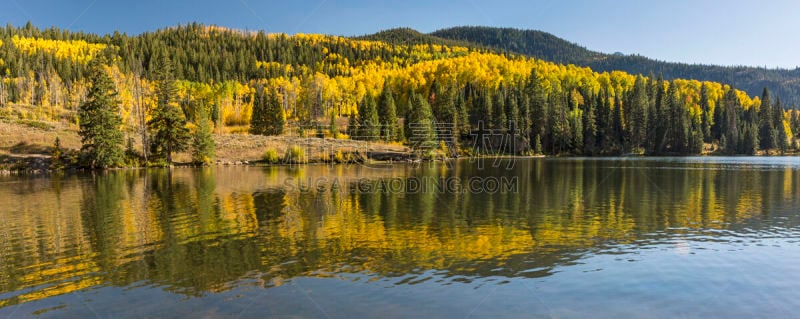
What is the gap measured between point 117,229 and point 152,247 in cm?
612

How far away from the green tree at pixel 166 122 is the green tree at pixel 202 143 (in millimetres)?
2106

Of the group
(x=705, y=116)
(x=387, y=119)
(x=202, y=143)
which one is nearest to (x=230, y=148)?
(x=202, y=143)

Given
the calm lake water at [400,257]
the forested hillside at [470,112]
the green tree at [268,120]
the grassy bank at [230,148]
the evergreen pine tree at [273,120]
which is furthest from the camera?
the green tree at [268,120]

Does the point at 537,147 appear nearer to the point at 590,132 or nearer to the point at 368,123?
the point at 590,132

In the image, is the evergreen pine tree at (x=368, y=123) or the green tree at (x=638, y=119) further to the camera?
the green tree at (x=638, y=119)

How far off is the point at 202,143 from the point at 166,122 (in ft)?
23.7

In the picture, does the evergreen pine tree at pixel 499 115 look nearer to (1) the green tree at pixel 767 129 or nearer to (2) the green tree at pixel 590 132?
(2) the green tree at pixel 590 132

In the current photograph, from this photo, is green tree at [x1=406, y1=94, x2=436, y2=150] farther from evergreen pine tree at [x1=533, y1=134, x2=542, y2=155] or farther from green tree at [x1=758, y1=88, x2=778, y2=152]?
green tree at [x1=758, y1=88, x2=778, y2=152]

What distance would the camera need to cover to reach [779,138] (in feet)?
514

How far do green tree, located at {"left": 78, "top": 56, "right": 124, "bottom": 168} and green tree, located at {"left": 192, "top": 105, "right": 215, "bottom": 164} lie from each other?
517 inches

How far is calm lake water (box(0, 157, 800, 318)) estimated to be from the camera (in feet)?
48.7

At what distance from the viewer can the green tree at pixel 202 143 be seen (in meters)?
90.3

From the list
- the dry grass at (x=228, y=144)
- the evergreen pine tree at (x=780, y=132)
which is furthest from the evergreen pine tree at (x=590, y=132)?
the dry grass at (x=228, y=144)

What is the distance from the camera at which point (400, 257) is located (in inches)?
801
